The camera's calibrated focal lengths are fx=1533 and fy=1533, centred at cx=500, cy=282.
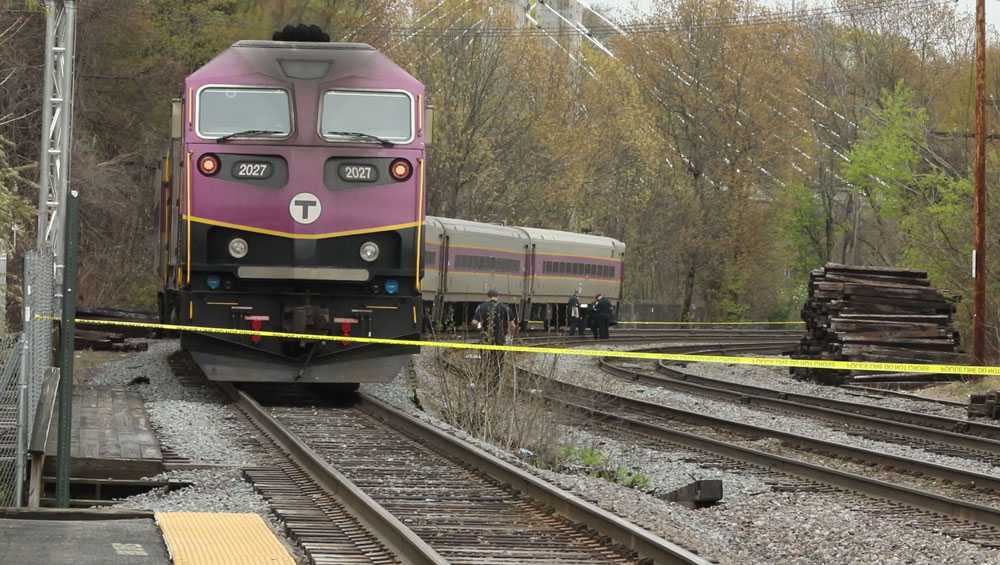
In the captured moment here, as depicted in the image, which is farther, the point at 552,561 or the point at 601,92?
the point at 601,92

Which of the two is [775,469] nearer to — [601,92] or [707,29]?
[707,29]

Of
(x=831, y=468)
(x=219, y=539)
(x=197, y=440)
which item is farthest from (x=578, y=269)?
(x=219, y=539)

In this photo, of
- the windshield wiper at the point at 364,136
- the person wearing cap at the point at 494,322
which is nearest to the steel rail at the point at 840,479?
the person wearing cap at the point at 494,322

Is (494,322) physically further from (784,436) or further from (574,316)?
(574,316)

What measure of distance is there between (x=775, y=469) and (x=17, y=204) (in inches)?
321

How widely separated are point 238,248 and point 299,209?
2.58 feet

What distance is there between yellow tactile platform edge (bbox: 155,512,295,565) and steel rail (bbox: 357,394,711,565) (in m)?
1.83

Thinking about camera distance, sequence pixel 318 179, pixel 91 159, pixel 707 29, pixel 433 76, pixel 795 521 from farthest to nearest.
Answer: pixel 707 29
pixel 433 76
pixel 91 159
pixel 318 179
pixel 795 521

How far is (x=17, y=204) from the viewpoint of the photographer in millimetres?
15891

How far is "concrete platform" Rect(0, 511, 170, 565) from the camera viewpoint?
7715mm

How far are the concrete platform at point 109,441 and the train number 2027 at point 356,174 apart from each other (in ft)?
10.7

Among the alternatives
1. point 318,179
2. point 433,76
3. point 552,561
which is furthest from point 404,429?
point 433,76

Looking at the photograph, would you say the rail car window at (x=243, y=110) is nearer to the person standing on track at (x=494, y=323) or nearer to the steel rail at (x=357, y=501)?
the steel rail at (x=357, y=501)

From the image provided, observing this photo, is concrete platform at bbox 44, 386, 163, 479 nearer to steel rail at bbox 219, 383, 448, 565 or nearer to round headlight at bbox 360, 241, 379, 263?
steel rail at bbox 219, 383, 448, 565
